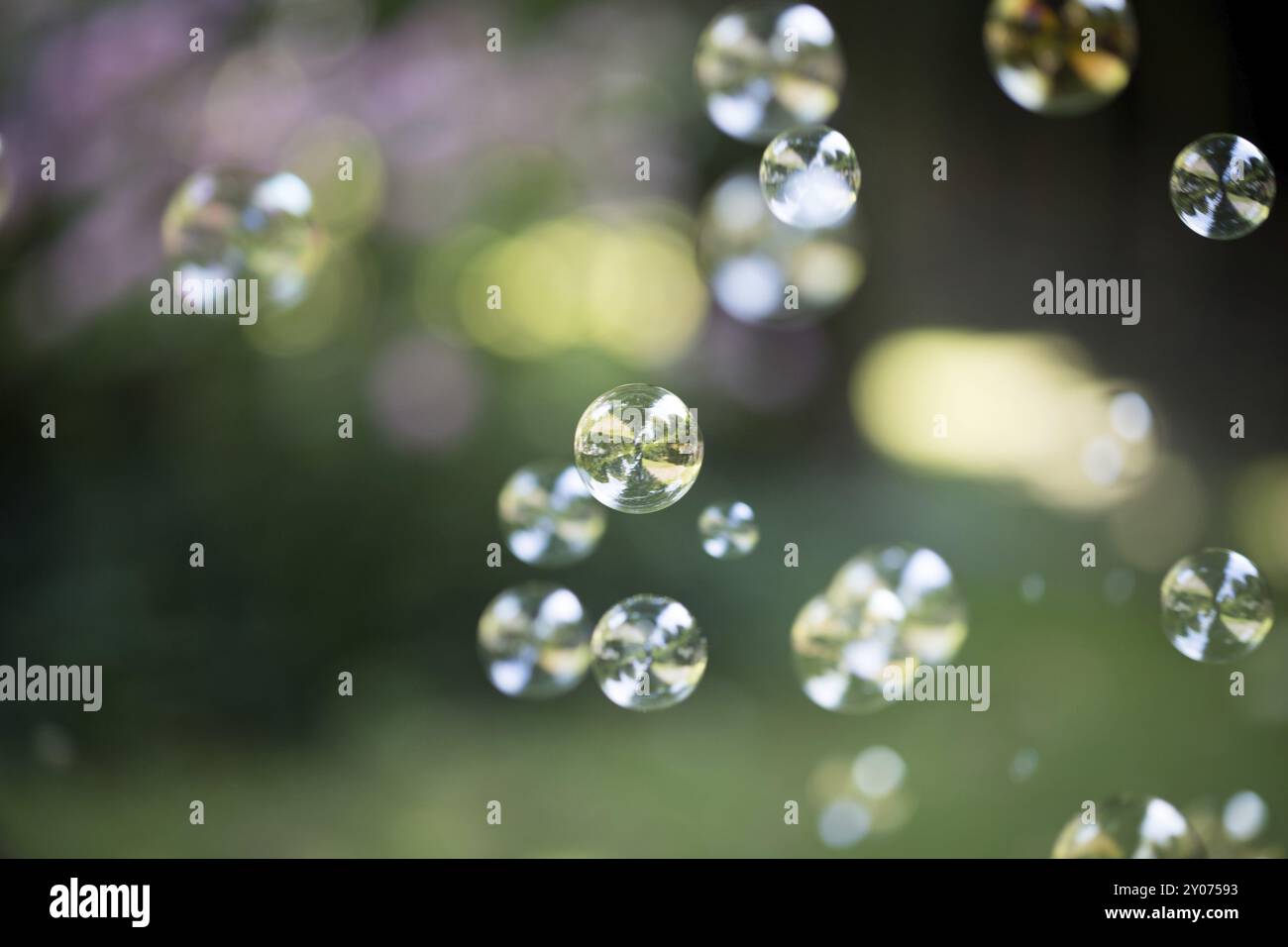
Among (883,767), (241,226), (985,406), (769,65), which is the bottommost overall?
(883,767)

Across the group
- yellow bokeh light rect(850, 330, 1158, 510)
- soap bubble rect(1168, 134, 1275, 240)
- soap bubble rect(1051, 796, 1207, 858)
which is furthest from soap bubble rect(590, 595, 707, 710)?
yellow bokeh light rect(850, 330, 1158, 510)

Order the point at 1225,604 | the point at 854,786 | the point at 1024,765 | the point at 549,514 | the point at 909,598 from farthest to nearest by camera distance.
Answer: the point at 854,786, the point at 1024,765, the point at 549,514, the point at 909,598, the point at 1225,604

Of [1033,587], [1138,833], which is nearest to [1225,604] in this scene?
[1138,833]

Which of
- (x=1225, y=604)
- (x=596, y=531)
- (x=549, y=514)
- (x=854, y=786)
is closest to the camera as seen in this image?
(x=1225, y=604)

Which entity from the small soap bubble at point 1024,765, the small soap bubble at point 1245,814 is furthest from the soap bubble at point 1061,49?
the small soap bubble at point 1245,814

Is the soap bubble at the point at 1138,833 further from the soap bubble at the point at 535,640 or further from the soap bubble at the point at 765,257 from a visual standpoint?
the soap bubble at the point at 765,257

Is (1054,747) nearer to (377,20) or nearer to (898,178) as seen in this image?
(898,178)

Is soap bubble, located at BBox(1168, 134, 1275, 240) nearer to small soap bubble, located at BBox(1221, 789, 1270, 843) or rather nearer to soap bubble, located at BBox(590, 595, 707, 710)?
soap bubble, located at BBox(590, 595, 707, 710)

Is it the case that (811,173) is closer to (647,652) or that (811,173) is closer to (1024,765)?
(647,652)
